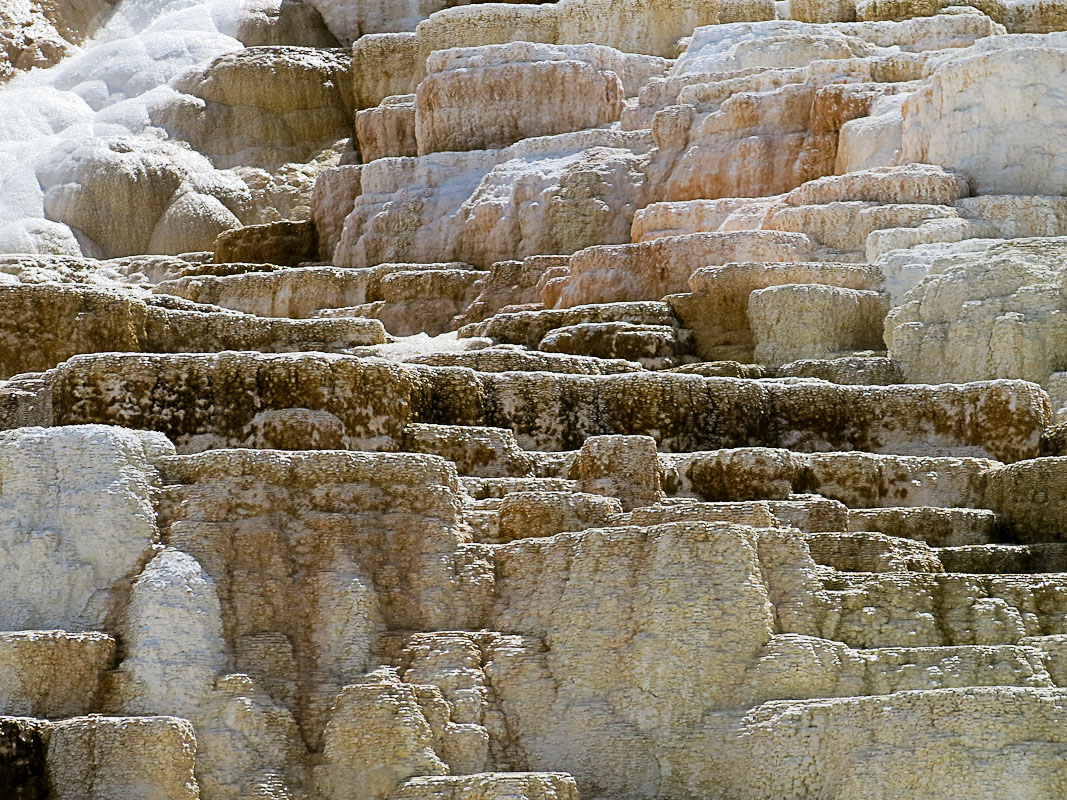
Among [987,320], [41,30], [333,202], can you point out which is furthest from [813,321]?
[41,30]

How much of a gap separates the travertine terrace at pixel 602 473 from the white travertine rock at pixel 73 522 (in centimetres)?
3

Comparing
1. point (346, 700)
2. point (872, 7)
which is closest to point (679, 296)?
point (346, 700)

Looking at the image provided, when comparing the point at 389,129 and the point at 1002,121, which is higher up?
the point at 1002,121

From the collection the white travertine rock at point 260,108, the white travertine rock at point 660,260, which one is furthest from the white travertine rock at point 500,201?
the white travertine rock at point 260,108

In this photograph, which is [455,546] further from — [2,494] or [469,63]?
[469,63]

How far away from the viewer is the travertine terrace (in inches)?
608

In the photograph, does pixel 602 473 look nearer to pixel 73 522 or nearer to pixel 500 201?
pixel 73 522

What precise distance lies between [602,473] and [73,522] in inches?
172

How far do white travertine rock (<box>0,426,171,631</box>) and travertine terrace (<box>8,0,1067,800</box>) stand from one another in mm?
28

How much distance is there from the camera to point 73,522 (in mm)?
16609

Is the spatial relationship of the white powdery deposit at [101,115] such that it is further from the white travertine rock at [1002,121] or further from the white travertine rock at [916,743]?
the white travertine rock at [916,743]

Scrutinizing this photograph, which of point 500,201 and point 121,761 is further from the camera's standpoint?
point 500,201

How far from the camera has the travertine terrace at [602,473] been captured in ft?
50.7

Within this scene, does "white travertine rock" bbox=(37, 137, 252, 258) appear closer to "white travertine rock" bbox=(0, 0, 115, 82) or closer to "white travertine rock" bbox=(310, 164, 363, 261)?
"white travertine rock" bbox=(310, 164, 363, 261)
